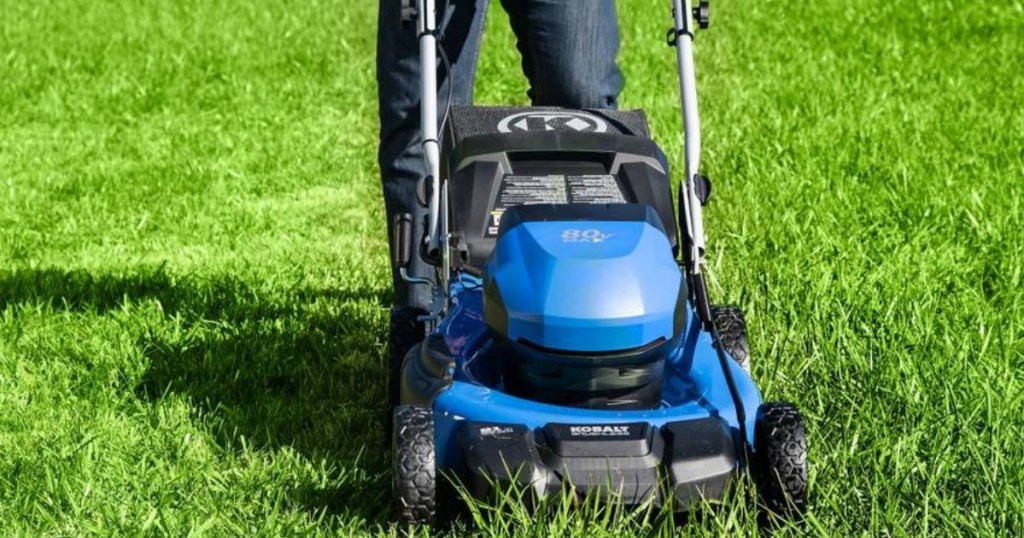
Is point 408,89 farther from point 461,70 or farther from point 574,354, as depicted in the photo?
point 574,354

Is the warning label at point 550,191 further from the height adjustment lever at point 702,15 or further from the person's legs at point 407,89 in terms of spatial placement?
the person's legs at point 407,89

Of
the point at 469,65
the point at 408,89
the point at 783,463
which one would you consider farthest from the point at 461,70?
the point at 783,463

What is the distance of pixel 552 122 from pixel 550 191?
30 cm

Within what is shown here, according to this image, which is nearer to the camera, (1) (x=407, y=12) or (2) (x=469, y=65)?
(1) (x=407, y=12)

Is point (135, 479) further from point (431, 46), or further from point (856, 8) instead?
point (856, 8)

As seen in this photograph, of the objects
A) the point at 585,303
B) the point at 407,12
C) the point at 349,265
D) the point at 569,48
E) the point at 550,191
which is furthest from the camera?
the point at 349,265

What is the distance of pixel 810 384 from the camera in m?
3.37

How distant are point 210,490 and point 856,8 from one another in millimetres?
6652

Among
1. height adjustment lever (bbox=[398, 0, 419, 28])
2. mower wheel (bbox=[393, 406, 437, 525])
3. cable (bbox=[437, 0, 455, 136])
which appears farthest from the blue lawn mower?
cable (bbox=[437, 0, 455, 136])

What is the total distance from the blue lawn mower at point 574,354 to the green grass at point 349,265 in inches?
3.7

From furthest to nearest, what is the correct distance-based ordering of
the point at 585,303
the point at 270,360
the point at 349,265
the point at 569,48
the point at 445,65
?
the point at 349,265 < the point at 270,360 < the point at 445,65 < the point at 569,48 < the point at 585,303

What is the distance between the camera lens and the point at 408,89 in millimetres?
3564

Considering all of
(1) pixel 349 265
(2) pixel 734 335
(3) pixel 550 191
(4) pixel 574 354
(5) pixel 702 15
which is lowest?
(1) pixel 349 265

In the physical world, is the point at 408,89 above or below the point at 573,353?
above
